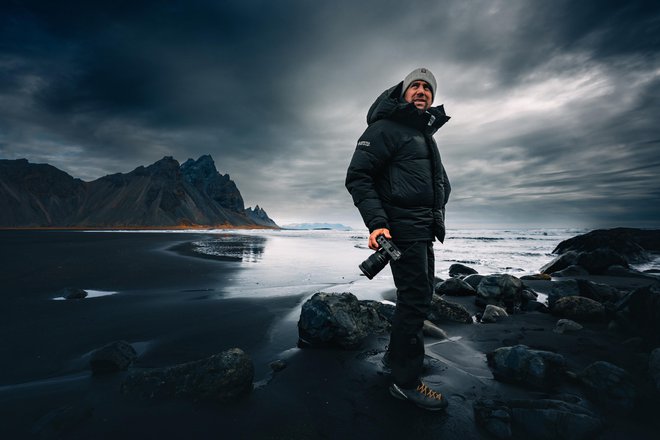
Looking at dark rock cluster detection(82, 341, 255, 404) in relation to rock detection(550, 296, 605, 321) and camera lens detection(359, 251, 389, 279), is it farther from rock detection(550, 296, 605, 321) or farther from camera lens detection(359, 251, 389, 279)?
rock detection(550, 296, 605, 321)

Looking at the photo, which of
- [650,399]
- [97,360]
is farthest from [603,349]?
[97,360]

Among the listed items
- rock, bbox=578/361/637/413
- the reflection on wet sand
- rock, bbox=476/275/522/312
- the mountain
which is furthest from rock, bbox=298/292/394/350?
the mountain

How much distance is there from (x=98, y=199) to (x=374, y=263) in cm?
19502

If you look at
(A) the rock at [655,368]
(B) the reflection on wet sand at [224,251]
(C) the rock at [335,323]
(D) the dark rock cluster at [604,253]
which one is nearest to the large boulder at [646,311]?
(A) the rock at [655,368]

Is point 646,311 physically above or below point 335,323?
above

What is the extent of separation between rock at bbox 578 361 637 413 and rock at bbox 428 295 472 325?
8.03 feet

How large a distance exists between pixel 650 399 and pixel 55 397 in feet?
19.7

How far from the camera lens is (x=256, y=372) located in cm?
341

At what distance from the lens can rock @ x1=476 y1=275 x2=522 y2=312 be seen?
6.74 m

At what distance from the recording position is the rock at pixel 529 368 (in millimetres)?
3097

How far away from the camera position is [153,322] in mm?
5227

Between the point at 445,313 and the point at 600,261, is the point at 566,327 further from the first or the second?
the point at 600,261

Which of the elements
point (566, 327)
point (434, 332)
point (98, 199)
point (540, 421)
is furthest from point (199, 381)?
point (98, 199)

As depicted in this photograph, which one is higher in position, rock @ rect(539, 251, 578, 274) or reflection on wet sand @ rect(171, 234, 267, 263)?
rock @ rect(539, 251, 578, 274)
